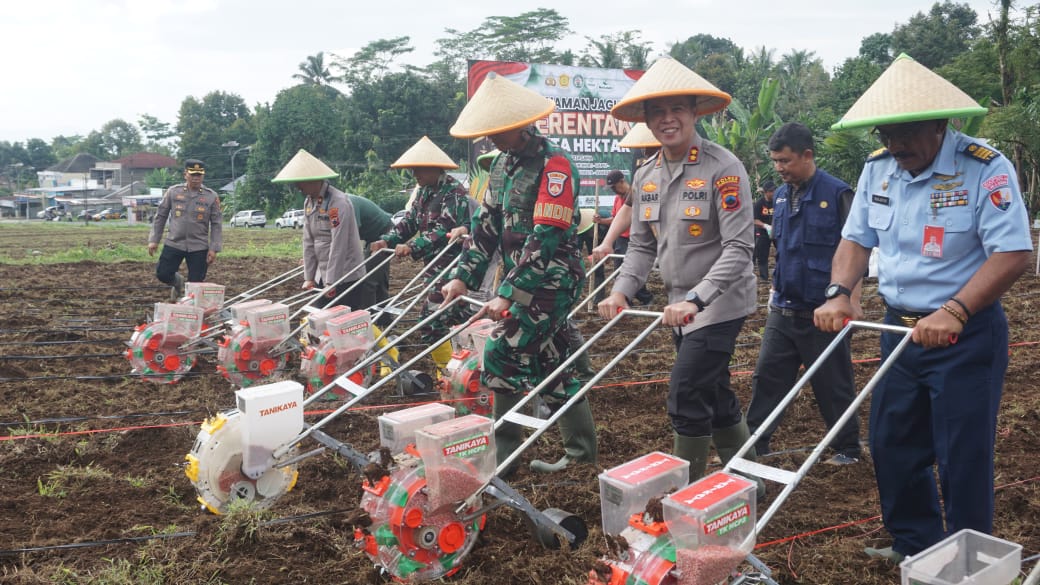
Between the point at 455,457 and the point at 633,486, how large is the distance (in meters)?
0.82

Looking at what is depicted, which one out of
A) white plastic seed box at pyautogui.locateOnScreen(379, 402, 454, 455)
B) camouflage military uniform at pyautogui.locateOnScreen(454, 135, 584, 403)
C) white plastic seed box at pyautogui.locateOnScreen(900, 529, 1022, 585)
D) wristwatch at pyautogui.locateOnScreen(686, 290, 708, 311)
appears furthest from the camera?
camouflage military uniform at pyautogui.locateOnScreen(454, 135, 584, 403)

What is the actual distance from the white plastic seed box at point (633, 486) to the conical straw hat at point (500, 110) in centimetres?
190

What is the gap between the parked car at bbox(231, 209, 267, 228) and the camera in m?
44.3

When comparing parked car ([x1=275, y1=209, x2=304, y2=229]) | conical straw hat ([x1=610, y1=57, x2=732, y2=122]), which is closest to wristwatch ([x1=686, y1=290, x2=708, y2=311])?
conical straw hat ([x1=610, y1=57, x2=732, y2=122])

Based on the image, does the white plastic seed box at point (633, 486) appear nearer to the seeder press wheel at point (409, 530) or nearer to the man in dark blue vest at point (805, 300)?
the seeder press wheel at point (409, 530)

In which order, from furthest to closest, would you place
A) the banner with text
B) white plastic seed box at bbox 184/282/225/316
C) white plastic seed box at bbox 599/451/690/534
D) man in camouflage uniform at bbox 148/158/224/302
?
the banner with text, man in camouflage uniform at bbox 148/158/224/302, white plastic seed box at bbox 184/282/225/316, white plastic seed box at bbox 599/451/690/534

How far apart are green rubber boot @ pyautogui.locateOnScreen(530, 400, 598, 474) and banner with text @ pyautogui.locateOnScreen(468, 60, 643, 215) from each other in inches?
228

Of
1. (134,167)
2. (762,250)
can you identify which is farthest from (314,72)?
(762,250)

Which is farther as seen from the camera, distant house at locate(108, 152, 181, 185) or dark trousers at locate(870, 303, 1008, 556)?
distant house at locate(108, 152, 181, 185)

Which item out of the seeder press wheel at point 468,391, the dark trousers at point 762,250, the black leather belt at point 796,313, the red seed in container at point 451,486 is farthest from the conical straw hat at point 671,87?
the dark trousers at point 762,250

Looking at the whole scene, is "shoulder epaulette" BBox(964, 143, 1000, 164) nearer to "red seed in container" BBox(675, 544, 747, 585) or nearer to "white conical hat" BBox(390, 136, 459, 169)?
"red seed in container" BBox(675, 544, 747, 585)

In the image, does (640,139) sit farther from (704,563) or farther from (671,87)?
(704,563)

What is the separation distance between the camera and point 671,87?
342 centimetres

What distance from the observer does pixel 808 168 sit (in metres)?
4.46
